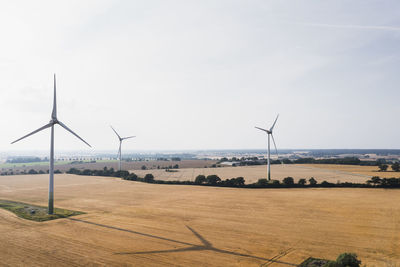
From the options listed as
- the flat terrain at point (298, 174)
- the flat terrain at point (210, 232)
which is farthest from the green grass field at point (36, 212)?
the flat terrain at point (298, 174)

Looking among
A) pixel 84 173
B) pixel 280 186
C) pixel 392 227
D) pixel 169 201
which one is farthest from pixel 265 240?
pixel 84 173

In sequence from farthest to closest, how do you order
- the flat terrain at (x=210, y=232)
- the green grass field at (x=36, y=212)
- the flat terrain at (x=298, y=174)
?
the flat terrain at (x=298, y=174) < the green grass field at (x=36, y=212) < the flat terrain at (x=210, y=232)

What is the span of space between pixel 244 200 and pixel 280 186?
21.5 meters

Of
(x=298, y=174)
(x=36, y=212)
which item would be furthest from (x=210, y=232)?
(x=298, y=174)

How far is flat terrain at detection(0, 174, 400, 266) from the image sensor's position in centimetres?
2655

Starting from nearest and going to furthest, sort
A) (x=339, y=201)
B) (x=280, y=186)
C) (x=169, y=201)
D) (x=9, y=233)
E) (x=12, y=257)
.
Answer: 1. (x=12, y=257)
2. (x=9, y=233)
3. (x=339, y=201)
4. (x=169, y=201)
5. (x=280, y=186)

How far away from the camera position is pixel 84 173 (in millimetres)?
121688

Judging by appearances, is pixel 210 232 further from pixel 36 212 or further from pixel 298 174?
Result: pixel 298 174

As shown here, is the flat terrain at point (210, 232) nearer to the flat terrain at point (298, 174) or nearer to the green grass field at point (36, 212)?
the green grass field at point (36, 212)

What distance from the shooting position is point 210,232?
34.9 meters

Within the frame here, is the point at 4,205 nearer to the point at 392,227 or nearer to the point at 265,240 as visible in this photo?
the point at 265,240

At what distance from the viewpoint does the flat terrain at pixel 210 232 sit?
26.5 metres

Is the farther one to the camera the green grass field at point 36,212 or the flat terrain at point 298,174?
the flat terrain at point 298,174

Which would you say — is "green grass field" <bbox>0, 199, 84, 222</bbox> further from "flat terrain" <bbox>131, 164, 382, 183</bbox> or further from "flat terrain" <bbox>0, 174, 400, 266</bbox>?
"flat terrain" <bbox>131, 164, 382, 183</bbox>
